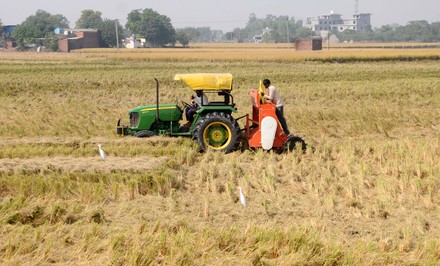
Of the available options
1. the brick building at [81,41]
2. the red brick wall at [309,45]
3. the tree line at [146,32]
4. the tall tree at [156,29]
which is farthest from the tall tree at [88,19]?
the red brick wall at [309,45]

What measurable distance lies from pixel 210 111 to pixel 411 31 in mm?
185219

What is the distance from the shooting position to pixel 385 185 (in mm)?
9570

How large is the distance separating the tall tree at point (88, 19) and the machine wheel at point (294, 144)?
474 feet

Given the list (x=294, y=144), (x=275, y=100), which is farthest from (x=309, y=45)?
(x=294, y=144)

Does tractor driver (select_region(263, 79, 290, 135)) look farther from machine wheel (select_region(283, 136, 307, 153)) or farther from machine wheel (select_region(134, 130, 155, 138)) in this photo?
machine wheel (select_region(134, 130, 155, 138))

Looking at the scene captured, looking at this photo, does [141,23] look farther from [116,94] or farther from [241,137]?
[241,137]

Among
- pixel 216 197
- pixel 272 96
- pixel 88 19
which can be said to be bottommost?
pixel 216 197

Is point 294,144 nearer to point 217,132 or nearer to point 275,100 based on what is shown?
point 275,100

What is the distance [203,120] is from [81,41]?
3819 inches

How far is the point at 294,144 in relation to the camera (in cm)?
1225

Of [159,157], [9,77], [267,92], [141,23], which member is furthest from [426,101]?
[141,23]

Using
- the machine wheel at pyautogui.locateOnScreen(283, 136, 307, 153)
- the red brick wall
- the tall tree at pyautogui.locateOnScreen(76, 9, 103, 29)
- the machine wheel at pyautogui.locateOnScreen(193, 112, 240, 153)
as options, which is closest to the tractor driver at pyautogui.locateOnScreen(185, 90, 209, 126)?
the machine wheel at pyautogui.locateOnScreen(193, 112, 240, 153)

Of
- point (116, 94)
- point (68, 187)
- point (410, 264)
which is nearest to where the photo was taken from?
point (410, 264)

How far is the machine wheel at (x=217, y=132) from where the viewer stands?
39.5 ft
